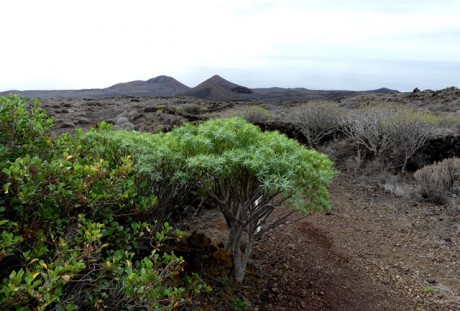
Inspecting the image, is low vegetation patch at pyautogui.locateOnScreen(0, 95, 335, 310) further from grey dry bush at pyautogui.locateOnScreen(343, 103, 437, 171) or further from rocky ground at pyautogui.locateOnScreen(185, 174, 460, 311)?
grey dry bush at pyautogui.locateOnScreen(343, 103, 437, 171)

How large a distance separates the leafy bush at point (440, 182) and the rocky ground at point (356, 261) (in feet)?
1.21

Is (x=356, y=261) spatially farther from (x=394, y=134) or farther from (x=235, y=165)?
(x=394, y=134)

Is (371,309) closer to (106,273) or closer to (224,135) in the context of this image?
(224,135)

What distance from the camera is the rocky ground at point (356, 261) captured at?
4625mm

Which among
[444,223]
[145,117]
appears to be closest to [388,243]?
[444,223]

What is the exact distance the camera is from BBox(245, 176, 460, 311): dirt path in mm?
4691

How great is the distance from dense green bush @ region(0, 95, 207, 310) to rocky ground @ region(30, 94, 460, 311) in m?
1.59

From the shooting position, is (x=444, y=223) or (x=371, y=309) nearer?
(x=371, y=309)

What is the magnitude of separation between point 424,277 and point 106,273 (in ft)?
15.6

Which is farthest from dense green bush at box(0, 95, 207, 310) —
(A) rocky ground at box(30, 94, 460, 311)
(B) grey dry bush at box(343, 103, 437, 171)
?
(B) grey dry bush at box(343, 103, 437, 171)

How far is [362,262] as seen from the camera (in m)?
5.73

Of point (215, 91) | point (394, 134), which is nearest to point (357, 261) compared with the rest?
point (394, 134)

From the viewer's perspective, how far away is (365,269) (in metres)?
5.52

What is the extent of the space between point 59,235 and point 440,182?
8627 millimetres
